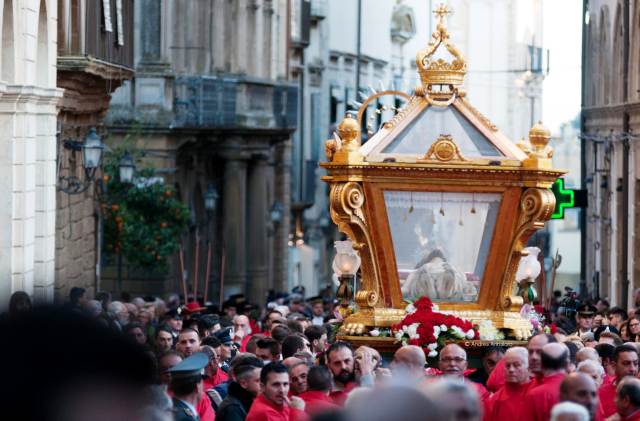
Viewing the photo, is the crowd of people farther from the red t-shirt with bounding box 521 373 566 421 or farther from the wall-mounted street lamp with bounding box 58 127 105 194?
the wall-mounted street lamp with bounding box 58 127 105 194

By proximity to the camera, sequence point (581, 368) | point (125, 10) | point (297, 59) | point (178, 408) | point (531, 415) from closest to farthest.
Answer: point (178, 408), point (531, 415), point (581, 368), point (125, 10), point (297, 59)

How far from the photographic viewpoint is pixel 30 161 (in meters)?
19.2

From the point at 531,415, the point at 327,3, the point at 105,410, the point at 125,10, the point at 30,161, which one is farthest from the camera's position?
the point at 327,3

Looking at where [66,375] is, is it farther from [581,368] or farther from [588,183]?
[588,183]

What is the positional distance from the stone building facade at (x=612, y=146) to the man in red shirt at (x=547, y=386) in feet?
71.9

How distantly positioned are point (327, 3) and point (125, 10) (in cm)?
2960

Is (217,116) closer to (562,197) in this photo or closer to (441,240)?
(562,197)

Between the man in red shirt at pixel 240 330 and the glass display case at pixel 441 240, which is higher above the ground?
the glass display case at pixel 441 240

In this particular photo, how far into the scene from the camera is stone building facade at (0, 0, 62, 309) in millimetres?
18375

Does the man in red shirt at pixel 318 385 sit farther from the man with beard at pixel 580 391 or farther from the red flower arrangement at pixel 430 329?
the red flower arrangement at pixel 430 329

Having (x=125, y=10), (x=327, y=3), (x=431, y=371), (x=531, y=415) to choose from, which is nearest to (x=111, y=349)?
(x=531, y=415)

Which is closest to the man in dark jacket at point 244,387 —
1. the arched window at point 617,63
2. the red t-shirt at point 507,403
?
the red t-shirt at point 507,403

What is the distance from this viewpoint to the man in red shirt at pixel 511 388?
1016 centimetres

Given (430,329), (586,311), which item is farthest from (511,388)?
(586,311)
